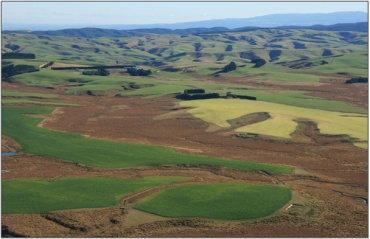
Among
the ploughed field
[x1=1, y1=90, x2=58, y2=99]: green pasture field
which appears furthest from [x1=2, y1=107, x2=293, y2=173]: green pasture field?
[x1=1, y1=90, x2=58, y2=99]: green pasture field

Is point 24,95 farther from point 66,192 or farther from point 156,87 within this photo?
point 66,192

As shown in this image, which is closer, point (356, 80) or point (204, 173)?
point (204, 173)

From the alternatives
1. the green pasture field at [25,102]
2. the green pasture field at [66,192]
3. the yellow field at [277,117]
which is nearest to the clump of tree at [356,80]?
the yellow field at [277,117]

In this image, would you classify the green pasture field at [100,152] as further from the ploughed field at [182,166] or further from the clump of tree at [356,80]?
the clump of tree at [356,80]

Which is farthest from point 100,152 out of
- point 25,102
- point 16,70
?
point 16,70

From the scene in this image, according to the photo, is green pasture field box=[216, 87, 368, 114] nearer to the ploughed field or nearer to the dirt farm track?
the ploughed field
